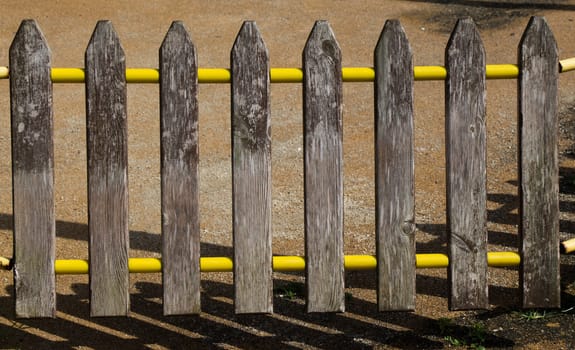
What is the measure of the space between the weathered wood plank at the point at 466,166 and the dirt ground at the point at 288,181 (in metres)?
0.46

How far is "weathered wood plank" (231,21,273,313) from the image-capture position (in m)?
4.96

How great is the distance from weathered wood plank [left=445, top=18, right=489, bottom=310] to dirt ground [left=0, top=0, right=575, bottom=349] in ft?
1.50

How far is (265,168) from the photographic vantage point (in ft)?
→ 16.5

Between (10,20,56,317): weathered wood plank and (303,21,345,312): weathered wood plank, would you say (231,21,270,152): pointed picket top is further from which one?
(10,20,56,317): weathered wood plank

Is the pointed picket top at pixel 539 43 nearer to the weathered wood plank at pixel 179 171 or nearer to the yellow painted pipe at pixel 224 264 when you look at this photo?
the yellow painted pipe at pixel 224 264

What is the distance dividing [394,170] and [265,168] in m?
0.57

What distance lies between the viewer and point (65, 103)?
33.1 ft

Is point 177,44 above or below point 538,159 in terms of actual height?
above

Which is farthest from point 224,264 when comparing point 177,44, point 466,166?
point 466,166

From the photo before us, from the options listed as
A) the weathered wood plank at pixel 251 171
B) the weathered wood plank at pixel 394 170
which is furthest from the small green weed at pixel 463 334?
the weathered wood plank at pixel 251 171

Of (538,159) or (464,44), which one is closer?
(464,44)

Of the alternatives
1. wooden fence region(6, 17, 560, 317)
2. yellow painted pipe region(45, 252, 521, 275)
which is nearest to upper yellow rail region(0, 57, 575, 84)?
wooden fence region(6, 17, 560, 317)

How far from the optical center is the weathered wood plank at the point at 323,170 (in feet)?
16.4

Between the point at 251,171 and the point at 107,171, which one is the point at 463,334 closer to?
the point at 251,171
